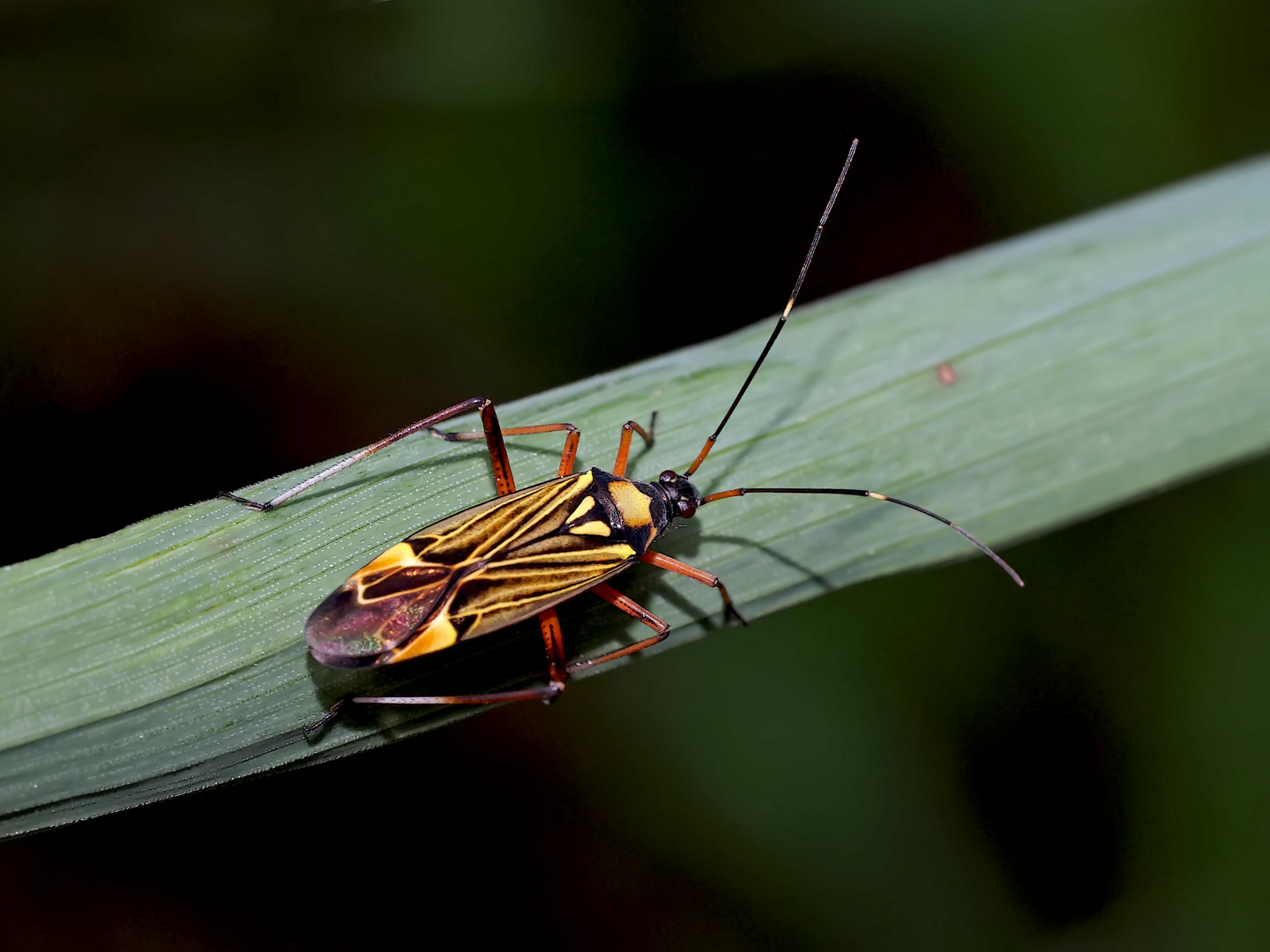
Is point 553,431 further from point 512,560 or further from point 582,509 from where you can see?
point 512,560

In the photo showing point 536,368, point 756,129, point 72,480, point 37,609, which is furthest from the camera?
point 756,129

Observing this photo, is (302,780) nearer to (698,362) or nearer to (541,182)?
(698,362)

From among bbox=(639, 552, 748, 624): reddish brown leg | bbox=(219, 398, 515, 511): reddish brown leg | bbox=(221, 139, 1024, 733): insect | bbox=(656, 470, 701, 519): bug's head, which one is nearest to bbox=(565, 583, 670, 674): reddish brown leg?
bbox=(221, 139, 1024, 733): insect

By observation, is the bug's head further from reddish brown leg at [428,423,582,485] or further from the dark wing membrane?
reddish brown leg at [428,423,582,485]

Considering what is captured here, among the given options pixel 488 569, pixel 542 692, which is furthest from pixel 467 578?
pixel 542 692

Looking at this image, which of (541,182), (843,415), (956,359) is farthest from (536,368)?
(956,359)
